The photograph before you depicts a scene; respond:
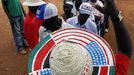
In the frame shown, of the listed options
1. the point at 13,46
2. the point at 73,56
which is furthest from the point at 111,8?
the point at 13,46

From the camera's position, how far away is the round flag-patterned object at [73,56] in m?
1.69

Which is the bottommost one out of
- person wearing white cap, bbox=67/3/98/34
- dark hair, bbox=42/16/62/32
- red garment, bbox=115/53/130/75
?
red garment, bbox=115/53/130/75

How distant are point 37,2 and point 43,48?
3442 mm

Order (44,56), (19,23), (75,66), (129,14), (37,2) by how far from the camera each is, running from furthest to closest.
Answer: (129,14) → (19,23) → (37,2) → (44,56) → (75,66)

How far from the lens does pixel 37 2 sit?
5.46 m

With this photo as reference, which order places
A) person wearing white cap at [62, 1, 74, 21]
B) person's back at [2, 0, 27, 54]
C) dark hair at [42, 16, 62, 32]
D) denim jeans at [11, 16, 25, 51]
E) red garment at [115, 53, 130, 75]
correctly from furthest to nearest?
denim jeans at [11, 16, 25, 51], person's back at [2, 0, 27, 54], person wearing white cap at [62, 1, 74, 21], dark hair at [42, 16, 62, 32], red garment at [115, 53, 130, 75]

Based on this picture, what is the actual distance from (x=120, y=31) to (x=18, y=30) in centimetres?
520

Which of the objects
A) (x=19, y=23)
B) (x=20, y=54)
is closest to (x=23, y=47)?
(x=20, y=54)

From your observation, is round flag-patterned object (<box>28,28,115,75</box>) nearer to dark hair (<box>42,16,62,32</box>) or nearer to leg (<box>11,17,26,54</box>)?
dark hair (<box>42,16,62,32</box>)

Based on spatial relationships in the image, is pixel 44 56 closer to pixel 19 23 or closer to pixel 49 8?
pixel 49 8

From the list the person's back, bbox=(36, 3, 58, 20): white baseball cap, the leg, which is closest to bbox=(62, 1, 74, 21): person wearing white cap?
the person's back

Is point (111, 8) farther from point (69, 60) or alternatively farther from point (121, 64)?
point (69, 60)

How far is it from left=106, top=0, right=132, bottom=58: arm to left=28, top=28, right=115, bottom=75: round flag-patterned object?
0.17 m

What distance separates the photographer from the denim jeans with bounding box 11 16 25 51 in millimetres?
6985
